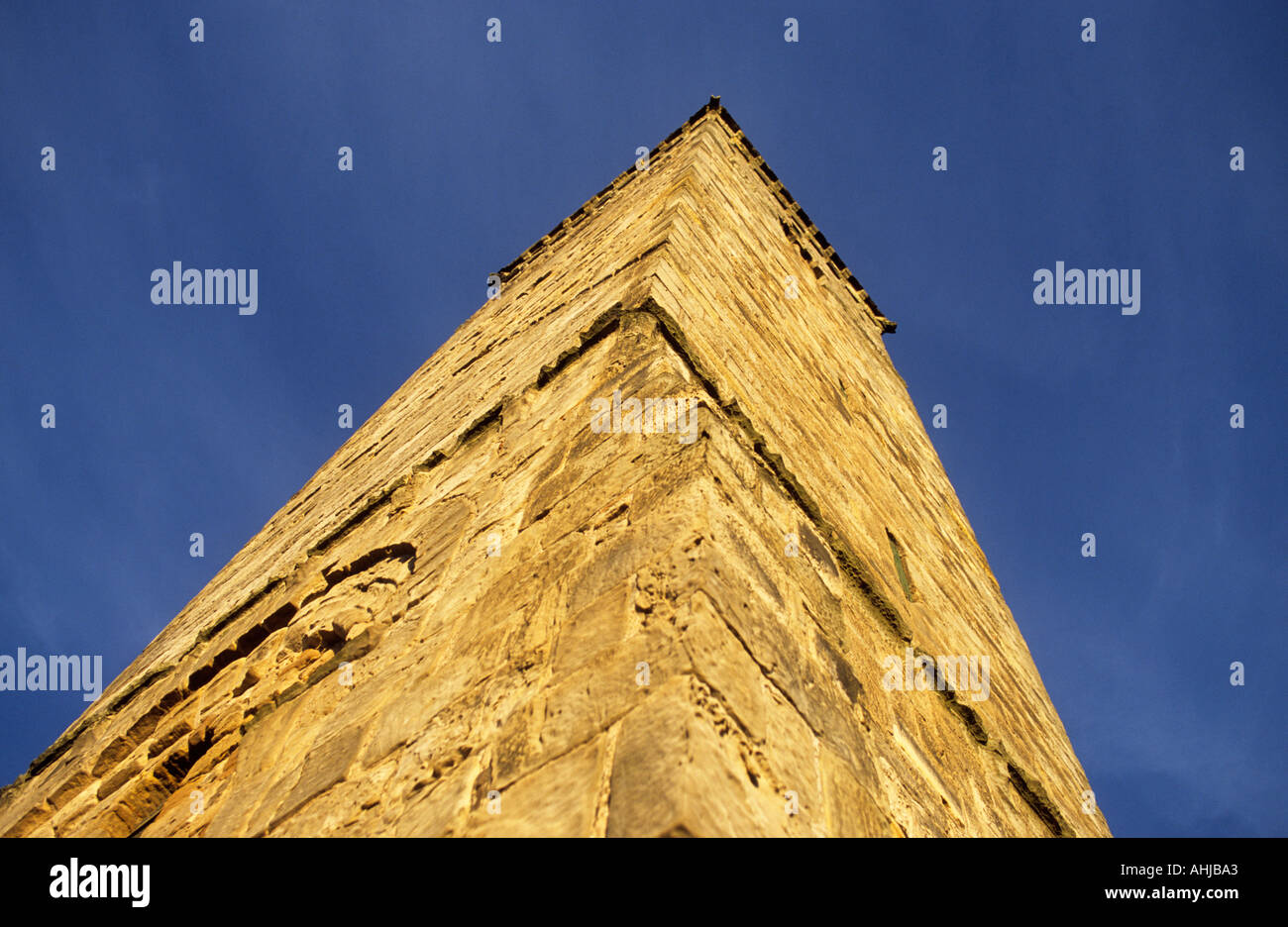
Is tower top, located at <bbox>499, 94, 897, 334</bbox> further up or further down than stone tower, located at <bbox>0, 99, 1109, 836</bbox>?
further up

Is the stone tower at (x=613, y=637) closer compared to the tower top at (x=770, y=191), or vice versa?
the stone tower at (x=613, y=637)

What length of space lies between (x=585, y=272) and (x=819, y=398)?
1.44 m

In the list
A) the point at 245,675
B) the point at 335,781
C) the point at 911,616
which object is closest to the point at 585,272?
the point at 911,616

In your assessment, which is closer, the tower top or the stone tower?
the stone tower

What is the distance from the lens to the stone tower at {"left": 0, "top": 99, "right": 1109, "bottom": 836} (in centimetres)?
187

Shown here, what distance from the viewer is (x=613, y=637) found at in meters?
2.03

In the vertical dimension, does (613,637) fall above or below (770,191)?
below

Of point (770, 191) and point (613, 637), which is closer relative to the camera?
point (613, 637)

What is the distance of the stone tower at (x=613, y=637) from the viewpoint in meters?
1.87

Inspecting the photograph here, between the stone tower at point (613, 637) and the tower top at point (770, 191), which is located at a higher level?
the tower top at point (770, 191)
